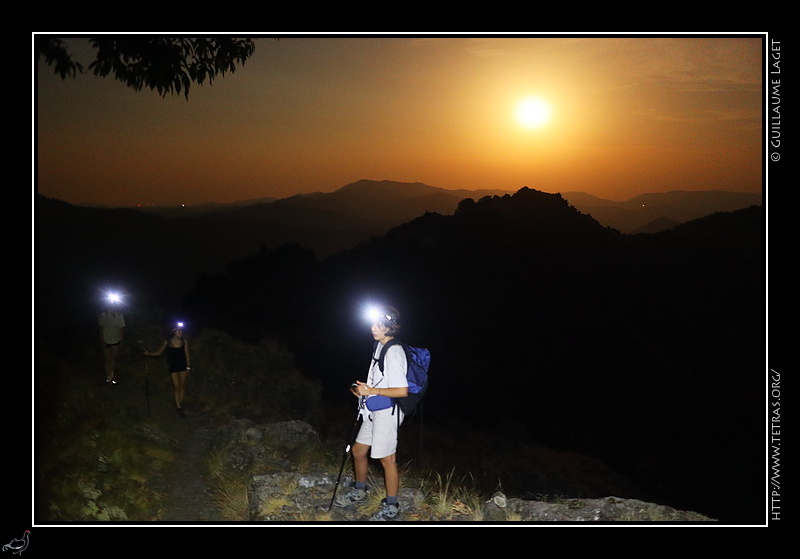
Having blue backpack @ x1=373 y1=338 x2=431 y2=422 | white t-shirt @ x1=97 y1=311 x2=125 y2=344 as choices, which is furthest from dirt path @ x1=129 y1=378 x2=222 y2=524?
blue backpack @ x1=373 y1=338 x2=431 y2=422

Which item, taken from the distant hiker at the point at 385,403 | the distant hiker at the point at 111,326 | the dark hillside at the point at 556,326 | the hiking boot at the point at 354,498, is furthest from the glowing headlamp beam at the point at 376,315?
the dark hillside at the point at 556,326

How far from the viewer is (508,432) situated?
38656 mm

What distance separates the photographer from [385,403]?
17.8 ft

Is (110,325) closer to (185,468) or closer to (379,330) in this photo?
(185,468)

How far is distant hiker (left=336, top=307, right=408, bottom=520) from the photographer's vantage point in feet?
17.3

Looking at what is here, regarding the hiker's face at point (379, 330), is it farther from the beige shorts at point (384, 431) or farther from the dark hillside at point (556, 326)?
the dark hillside at point (556, 326)

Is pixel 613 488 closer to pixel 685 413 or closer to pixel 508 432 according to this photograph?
pixel 508 432

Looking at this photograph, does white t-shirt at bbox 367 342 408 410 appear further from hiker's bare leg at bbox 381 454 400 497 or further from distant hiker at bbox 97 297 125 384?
distant hiker at bbox 97 297 125 384

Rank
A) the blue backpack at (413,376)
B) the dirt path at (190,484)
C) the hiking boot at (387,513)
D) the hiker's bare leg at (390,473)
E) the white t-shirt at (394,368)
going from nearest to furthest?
the white t-shirt at (394,368) → the blue backpack at (413,376) → the hiker's bare leg at (390,473) → the hiking boot at (387,513) → the dirt path at (190,484)

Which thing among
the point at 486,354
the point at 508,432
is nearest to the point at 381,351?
the point at 508,432

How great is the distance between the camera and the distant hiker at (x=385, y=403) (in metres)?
5.27

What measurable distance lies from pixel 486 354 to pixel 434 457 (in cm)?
1967

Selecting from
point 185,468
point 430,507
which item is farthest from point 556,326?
point 430,507

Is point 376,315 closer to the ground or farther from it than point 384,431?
farther from it
